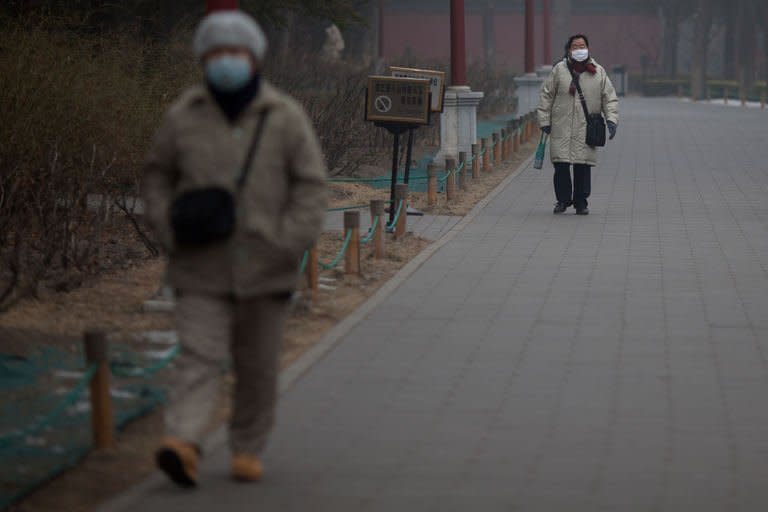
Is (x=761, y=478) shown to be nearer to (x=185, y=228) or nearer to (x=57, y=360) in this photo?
(x=185, y=228)

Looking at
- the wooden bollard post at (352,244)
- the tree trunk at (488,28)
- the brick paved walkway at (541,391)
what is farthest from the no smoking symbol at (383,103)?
the tree trunk at (488,28)

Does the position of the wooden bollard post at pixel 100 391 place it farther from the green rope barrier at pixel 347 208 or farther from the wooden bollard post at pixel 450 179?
the wooden bollard post at pixel 450 179

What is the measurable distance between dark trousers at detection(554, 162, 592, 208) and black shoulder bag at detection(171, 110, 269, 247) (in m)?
10.1

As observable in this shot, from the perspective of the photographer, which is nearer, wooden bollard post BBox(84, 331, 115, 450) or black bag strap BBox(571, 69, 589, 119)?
wooden bollard post BBox(84, 331, 115, 450)

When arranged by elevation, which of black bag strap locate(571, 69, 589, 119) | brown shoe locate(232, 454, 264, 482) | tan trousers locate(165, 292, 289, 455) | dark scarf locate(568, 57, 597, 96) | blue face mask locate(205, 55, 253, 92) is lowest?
brown shoe locate(232, 454, 264, 482)

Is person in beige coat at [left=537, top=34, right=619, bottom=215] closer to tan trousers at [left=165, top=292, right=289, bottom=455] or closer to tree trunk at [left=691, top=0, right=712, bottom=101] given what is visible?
tan trousers at [left=165, top=292, right=289, bottom=455]

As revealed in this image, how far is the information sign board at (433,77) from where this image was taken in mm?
15141

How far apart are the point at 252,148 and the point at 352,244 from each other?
5584 mm

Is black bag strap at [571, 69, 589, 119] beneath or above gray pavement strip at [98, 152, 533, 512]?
above

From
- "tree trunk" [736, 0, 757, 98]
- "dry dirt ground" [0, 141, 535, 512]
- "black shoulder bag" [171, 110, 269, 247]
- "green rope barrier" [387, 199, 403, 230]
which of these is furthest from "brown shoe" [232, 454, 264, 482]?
"tree trunk" [736, 0, 757, 98]

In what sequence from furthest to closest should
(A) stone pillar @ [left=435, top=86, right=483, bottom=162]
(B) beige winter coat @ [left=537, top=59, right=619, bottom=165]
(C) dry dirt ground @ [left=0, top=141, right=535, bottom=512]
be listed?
1. (A) stone pillar @ [left=435, top=86, right=483, bottom=162]
2. (B) beige winter coat @ [left=537, top=59, right=619, bottom=165]
3. (C) dry dirt ground @ [left=0, top=141, right=535, bottom=512]

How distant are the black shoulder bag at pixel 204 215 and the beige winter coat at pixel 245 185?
0.19 ft

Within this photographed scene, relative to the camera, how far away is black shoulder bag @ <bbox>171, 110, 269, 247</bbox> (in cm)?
557

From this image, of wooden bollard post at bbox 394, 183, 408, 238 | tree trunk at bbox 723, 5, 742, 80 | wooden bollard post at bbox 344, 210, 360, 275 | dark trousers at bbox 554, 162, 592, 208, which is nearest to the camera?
wooden bollard post at bbox 344, 210, 360, 275
